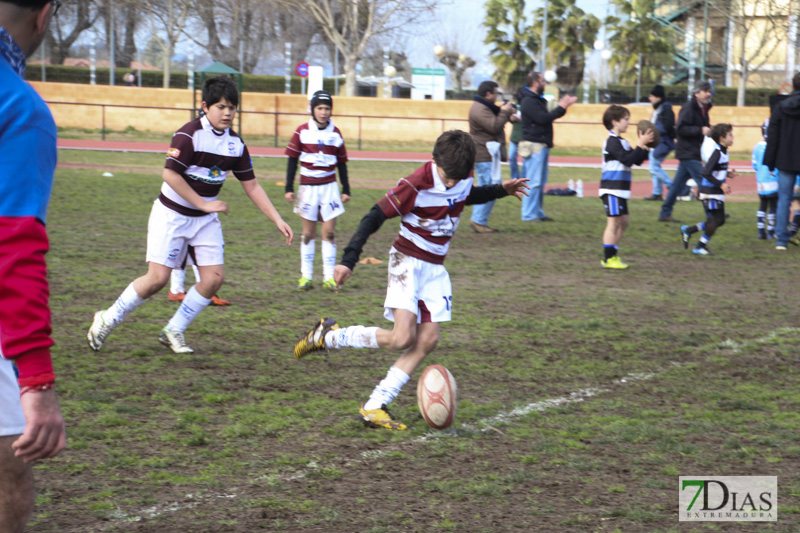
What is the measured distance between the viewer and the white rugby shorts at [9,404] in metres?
2.35

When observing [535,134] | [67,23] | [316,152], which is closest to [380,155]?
[535,134]

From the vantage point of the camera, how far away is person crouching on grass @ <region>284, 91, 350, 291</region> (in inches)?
364

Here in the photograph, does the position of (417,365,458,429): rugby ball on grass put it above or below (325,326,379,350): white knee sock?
below

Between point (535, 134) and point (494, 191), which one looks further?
point (535, 134)


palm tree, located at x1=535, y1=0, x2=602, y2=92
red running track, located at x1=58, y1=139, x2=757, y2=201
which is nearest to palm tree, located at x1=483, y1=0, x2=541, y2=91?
palm tree, located at x1=535, y1=0, x2=602, y2=92

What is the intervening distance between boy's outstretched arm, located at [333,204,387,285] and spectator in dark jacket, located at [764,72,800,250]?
884cm

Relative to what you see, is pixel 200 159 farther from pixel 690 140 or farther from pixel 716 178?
pixel 690 140

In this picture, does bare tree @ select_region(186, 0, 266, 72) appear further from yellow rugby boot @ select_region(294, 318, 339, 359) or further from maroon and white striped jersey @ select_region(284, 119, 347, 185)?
yellow rugby boot @ select_region(294, 318, 339, 359)

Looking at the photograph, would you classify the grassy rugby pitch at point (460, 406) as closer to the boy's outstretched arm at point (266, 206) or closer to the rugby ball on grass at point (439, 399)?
the rugby ball on grass at point (439, 399)

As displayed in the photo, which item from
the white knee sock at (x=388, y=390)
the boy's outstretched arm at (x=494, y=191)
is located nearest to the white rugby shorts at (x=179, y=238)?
the white knee sock at (x=388, y=390)

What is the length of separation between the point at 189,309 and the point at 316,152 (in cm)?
322

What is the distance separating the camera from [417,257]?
17.1ft

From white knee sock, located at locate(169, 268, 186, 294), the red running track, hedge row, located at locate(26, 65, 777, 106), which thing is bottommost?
white knee sock, located at locate(169, 268, 186, 294)

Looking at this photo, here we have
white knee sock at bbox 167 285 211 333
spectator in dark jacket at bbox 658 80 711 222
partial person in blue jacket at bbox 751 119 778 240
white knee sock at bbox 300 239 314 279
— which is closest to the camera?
white knee sock at bbox 167 285 211 333
